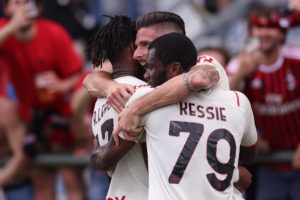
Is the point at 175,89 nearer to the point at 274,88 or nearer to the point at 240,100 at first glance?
the point at 240,100

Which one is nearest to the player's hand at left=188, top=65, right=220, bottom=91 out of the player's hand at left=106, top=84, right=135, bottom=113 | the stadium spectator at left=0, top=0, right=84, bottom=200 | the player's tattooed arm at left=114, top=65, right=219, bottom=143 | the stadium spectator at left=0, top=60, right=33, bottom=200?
the player's tattooed arm at left=114, top=65, right=219, bottom=143

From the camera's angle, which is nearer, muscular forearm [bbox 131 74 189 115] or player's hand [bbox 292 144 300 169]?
muscular forearm [bbox 131 74 189 115]

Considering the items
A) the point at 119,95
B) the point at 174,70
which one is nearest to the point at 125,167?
→ the point at 119,95

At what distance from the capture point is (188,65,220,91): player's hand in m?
5.32

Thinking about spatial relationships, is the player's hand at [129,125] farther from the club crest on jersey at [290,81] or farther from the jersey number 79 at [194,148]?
the club crest on jersey at [290,81]

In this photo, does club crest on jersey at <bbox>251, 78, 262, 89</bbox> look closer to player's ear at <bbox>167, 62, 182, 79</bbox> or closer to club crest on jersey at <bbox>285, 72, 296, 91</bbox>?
club crest on jersey at <bbox>285, 72, 296, 91</bbox>

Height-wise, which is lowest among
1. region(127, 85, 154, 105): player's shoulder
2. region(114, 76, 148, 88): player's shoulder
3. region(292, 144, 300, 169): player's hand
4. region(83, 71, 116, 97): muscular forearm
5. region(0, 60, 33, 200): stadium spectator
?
region(0, 60, 33, 200): stadium spectator

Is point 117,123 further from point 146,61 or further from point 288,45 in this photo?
point 288,45

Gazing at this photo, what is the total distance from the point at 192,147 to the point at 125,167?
1.83 ft

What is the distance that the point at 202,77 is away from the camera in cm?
534

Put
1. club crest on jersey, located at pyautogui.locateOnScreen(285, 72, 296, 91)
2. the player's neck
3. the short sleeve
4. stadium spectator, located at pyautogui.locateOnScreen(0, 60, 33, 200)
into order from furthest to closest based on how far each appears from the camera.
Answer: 1. stadium spectator, located at pyautogui.locateOnScreen(0, 60, 33, 200)
2. club crest on jersey, located at pyautogui.locateOnScreen(285, 72, 296, 91)
3. the player's neck
4. the short sleeve

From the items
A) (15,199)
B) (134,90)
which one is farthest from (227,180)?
(15,199)

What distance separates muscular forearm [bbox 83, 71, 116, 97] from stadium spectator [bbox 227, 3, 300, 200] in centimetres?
264

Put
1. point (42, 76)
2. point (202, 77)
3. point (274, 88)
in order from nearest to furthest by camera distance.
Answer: point (202, 77) < point (274, 88) < point (42, 76)
